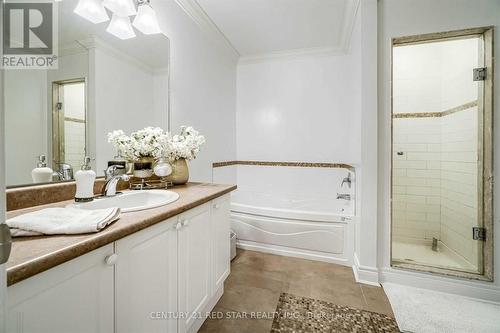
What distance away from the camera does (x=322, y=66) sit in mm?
3051

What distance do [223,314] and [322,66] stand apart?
319 centimetres

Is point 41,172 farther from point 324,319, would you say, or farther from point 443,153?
point 443,153

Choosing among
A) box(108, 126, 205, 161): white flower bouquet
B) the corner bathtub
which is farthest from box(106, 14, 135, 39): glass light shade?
the corner bathtub

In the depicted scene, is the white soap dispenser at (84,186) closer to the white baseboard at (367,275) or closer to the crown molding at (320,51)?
the white baseboard at (367,275)

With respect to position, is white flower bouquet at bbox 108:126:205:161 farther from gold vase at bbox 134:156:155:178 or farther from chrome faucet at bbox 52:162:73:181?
chrome faucet at bbox 52:162:73:181

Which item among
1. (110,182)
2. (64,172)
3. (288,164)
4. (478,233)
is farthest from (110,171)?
(478,233)

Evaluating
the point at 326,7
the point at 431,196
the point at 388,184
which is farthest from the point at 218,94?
the point at 431,196

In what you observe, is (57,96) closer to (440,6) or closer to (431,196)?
(440,6)

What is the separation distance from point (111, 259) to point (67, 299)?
0.13 metres

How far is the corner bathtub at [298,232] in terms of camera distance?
219 cm

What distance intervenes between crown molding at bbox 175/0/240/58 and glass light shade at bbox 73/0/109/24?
836mm

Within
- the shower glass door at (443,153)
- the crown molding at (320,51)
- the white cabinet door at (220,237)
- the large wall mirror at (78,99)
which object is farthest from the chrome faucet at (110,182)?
the crown molding at (320,51)

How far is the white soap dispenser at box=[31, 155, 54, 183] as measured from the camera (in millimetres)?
1028

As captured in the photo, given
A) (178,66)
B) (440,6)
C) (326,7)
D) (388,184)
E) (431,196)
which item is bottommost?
(431,196)
